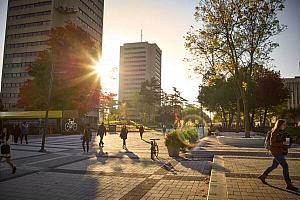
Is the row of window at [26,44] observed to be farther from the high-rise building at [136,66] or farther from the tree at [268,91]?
the high-rise building at [136,66]

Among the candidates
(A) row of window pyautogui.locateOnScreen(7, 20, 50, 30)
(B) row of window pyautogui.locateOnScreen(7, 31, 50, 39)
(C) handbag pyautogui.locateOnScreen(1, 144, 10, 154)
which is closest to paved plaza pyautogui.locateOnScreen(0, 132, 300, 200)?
(C) handbag pyautogui.locateOnScreen(1, 144, 10, 154)

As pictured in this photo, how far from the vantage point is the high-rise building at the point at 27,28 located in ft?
232

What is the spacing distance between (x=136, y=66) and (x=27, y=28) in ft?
352

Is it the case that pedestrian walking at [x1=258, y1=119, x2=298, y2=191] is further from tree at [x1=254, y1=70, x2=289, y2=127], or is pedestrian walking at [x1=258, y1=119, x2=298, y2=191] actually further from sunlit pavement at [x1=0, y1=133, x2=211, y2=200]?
tree at [x1=254, y1=70, x2=289, y2=127]

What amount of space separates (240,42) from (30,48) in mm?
65448

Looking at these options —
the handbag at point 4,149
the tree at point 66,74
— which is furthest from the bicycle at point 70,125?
the handbag at point 4,149

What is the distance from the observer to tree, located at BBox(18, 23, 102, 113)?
111 feet

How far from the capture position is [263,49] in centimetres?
2084

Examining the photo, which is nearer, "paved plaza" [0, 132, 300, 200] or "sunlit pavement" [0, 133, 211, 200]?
"paved plaza" [0, 132, 300, 200]

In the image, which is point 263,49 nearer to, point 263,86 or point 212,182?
point 212,182

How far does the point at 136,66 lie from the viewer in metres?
178

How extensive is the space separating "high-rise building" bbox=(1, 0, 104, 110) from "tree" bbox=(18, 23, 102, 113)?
124 feet

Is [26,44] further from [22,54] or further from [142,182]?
[142,182]

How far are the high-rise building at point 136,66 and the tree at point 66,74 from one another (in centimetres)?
13675
